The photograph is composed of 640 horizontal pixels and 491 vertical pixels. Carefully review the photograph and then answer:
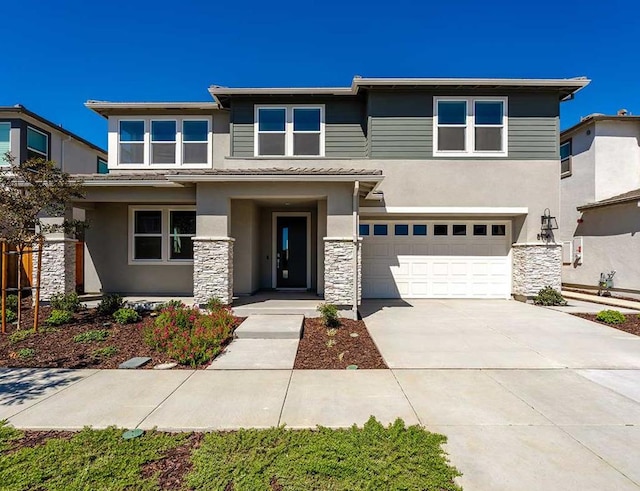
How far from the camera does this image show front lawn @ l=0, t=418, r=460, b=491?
2.60m

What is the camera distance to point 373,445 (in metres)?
3.09

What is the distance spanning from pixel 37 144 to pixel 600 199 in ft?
78.4

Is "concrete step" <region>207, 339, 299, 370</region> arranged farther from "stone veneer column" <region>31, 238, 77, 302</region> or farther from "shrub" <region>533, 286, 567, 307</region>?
"shrub" <region>533, 286, 567, 307</region>

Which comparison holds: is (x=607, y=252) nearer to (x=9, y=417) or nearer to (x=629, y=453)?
(x=629, y=453)

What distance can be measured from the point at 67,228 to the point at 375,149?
27.5ft

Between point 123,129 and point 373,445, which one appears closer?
point 373,445

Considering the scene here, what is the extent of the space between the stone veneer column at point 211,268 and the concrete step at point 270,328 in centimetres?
146

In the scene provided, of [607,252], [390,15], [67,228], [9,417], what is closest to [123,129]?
[67,228]

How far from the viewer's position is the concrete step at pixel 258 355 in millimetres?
5262

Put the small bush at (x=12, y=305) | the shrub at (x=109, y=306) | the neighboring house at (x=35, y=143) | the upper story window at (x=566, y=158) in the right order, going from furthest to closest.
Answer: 1. the upper story window at (x=566, y=158)
2. the neighboring house at (x=35, y=143)
3. the small bush at (x=12, y=305)
4. the shrub at (x=109, y=306)

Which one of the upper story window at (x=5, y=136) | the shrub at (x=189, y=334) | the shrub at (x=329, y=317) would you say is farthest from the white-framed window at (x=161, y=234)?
the upper story window at (x=5, y=136)

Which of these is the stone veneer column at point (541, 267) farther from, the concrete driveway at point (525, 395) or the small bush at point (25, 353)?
the small bush at point (25, 353)

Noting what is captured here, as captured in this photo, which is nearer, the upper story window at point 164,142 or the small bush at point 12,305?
the small bush at point 12,305

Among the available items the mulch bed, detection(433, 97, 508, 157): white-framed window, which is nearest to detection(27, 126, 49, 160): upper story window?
detection(433, 97, 508, 157): white-framed window
